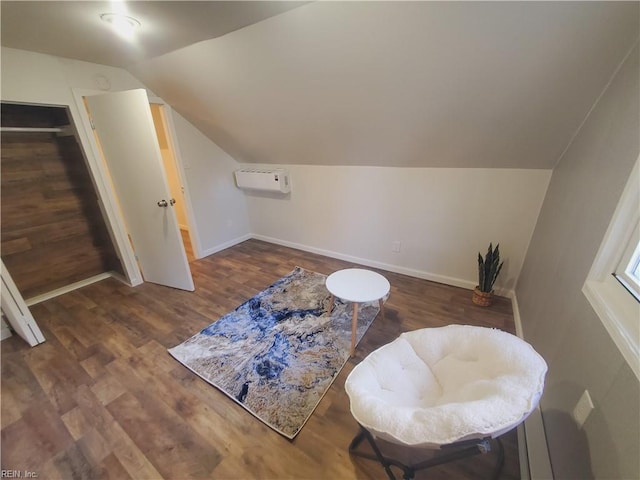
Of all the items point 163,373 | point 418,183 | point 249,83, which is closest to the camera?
point 163,373

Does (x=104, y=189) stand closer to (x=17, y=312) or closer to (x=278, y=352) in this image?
(x=17, y=312)

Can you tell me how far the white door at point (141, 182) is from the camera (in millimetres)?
2096

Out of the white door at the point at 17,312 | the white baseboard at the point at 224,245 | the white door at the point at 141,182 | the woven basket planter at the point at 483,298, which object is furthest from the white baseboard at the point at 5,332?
the woven basket planter at the point at 483,298

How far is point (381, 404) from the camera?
0.90m

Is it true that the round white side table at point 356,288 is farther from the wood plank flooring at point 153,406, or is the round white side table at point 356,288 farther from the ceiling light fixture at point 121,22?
the ceiling light fixture at point 121,22

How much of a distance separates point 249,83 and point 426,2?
1380 mm

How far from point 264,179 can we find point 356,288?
2072 mm

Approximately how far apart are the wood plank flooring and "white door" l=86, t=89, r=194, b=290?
39 cm

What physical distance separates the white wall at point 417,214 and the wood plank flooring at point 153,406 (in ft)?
1.30

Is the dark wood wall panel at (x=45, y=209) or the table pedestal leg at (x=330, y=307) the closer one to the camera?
the table pedestal leg at (x=330, y=307)

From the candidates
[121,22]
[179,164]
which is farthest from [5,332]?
[121,22]

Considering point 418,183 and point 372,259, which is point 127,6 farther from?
point 372,259

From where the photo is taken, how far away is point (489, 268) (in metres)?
2.11

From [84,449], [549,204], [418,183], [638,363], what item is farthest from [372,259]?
[84,449]
